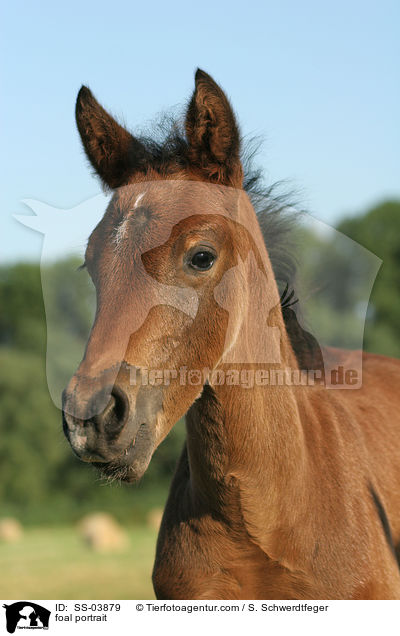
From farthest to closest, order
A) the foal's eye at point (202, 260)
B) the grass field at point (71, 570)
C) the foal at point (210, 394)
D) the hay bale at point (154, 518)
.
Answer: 1. the hay bale at point (154, 518)
2. the grass field at point (71, 570)
3. the foal's eye at point (202, 260)
4. the foal at point (210, 394)

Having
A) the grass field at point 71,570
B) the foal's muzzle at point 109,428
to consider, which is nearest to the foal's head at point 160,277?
the foal's muzzle at point 109,428

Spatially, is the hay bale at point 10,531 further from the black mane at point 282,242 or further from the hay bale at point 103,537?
the black mane at point 282,242

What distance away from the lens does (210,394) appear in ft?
10.4

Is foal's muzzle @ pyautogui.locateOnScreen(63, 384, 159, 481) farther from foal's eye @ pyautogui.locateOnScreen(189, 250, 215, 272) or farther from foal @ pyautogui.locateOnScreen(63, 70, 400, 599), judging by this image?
foal's eye @ pyautogui.locateOnScreen(189, 250, 215, 272)

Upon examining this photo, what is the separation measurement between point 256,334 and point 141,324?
82 cm

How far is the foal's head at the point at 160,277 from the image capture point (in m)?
2.56

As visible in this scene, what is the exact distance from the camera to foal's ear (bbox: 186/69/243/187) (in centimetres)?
312

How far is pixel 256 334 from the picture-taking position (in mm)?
3348

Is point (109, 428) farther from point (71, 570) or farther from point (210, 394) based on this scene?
point (71, 570)

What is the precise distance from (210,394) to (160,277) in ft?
2.24

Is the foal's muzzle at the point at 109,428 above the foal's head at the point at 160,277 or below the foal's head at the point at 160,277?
below

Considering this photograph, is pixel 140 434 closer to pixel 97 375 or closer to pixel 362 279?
pixel 97 375

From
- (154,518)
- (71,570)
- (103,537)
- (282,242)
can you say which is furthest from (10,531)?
(282,242)
